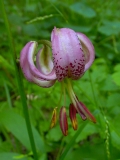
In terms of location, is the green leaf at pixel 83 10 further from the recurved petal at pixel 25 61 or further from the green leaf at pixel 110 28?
the recurved petal at pixel 25 61

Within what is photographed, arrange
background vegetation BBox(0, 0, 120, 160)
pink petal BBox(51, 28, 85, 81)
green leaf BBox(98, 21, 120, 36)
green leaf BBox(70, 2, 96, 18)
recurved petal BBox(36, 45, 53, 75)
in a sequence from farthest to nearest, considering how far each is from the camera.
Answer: green leaf BBox(70, 2, 96, 18) < green leaf BBox(98, 21, 120, 36) < background vegetation BBox(0, 0, 120, 160) < recurved petal BBox(36, 45, 53, 75) < pink petal BBox(51, 28, 85, 81)

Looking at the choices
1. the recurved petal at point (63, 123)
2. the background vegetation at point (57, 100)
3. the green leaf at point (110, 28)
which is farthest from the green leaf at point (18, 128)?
the green leaf at point (110, 28)

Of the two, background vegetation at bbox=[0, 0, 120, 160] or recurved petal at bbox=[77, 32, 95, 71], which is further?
background vegetation at bbox=[0, 0, 120, 160]

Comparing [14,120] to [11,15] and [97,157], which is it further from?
[11,15]

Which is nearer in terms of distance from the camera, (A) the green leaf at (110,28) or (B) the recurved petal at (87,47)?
(B) the recurved petal at (87,47)

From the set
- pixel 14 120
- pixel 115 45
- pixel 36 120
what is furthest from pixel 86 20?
pixel 14 120

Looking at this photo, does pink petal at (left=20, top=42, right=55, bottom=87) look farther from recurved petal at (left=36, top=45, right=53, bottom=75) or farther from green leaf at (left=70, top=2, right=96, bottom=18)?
green leaf at (left=70, top=2, right=96, bottom=18)

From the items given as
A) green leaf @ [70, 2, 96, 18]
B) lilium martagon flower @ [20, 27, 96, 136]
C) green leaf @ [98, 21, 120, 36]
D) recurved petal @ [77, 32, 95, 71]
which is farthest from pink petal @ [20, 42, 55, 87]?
green leaf @ [70, 2, 96, 18]
